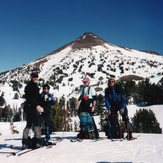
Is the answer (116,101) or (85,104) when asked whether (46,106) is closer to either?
(85,104)

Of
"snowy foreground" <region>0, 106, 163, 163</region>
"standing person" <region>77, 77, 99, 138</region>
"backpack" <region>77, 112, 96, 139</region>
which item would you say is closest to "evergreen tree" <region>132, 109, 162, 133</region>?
"backpack" <region>77, 112, 96, 139</region>

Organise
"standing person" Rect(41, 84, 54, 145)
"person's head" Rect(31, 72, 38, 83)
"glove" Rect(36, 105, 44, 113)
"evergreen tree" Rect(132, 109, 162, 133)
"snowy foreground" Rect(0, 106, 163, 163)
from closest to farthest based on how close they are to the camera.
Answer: "snowy foreground" Rect(0, 106, 163, 163), "glove" Rect(36, 105, 44, 113), "person's head" Rect(31, 72, 38, 83), "standing person" Rect(41, 84, 54, 145), "evergreen tree" Rect(132, 109, 162, 133)

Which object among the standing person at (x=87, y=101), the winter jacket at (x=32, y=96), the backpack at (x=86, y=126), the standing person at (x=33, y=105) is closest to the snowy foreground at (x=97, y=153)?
the backpack at (x=86, y=126)

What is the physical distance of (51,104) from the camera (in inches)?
518

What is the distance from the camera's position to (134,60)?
196625 millimetres

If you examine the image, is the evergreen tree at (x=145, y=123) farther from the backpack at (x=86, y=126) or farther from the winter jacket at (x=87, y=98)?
the winter jacket at (x=87, y=98)

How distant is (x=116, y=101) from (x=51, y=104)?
8.46 feet

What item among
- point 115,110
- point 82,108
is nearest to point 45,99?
point 82,108

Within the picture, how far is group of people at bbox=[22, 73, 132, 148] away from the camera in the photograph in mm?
12336

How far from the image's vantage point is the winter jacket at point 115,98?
1356cm

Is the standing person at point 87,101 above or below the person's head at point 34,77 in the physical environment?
below

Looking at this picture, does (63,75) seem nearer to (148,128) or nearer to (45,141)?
(148,128)

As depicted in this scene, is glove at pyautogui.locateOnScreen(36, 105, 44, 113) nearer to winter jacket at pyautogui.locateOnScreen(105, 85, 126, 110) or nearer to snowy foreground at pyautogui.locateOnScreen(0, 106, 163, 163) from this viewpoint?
snowy foreground at pyautogui.locateOnScreen(0, 106, 163, 163)

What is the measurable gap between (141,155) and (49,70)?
188387 millimetres
